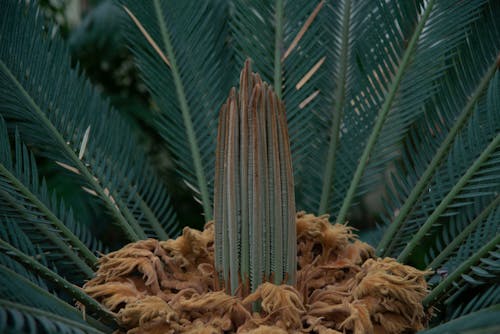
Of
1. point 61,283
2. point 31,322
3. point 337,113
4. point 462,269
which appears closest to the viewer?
point 31,322

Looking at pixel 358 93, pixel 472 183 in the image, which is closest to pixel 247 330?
pixel 472 183

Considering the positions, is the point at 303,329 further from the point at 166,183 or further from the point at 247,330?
the point at 166,183

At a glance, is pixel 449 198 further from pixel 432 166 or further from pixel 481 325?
pixel 481 325

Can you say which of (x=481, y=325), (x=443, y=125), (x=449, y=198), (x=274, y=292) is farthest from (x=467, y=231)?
(x=481, y=325)

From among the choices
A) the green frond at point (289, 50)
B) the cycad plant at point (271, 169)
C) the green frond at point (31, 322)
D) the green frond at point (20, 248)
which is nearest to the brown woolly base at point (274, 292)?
the cycad plant at point (271, 169)

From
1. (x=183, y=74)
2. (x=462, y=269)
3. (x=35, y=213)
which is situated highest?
(x=183, y=74)

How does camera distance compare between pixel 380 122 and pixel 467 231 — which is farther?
pixel 380 122

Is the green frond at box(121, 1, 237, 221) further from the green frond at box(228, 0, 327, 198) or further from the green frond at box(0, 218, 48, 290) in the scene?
the green frond at box(0, 218, 48, 290)

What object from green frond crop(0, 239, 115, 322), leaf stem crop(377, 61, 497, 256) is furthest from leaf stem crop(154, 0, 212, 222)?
green frond crop(0, 239, 115, 322)
